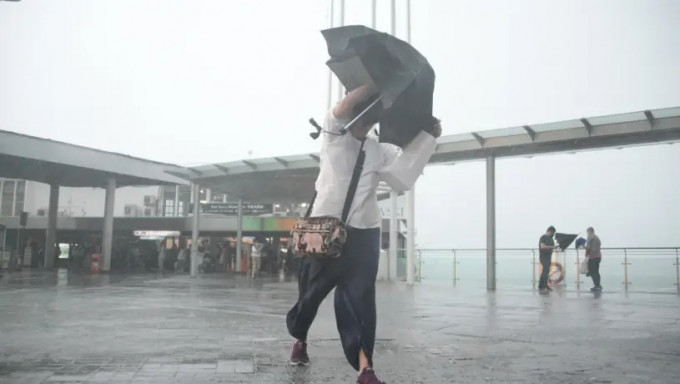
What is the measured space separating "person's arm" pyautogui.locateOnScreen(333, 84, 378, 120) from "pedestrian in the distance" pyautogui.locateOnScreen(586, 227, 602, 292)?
14.8 metres

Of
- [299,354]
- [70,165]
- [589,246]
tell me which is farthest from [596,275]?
[70,165]

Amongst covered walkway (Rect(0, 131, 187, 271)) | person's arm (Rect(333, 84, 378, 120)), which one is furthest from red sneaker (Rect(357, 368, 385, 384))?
covered walkway (Rect(0, 131, 187, 271))

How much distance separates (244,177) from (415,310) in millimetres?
16694

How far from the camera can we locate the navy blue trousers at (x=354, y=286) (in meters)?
3.60

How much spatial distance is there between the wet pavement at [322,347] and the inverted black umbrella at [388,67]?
1.72 metres

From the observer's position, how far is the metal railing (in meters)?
17.2

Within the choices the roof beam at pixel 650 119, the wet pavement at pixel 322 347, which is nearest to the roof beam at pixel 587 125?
the roof beam at pixel 650 119

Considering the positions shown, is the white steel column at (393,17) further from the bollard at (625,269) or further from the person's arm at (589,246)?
the bollard at (625,269)

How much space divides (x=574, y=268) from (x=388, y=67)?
17.0 metres

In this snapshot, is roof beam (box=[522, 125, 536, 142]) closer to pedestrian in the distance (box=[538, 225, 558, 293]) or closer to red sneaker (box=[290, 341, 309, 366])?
pedestrian in the distance (box=[538, 225, 558, 293])

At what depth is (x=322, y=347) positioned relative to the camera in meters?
Result: 5.21

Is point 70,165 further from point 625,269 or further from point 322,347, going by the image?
point 322,347

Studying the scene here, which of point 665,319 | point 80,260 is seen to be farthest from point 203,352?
point 80,260

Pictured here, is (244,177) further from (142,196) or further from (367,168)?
(142,196)
